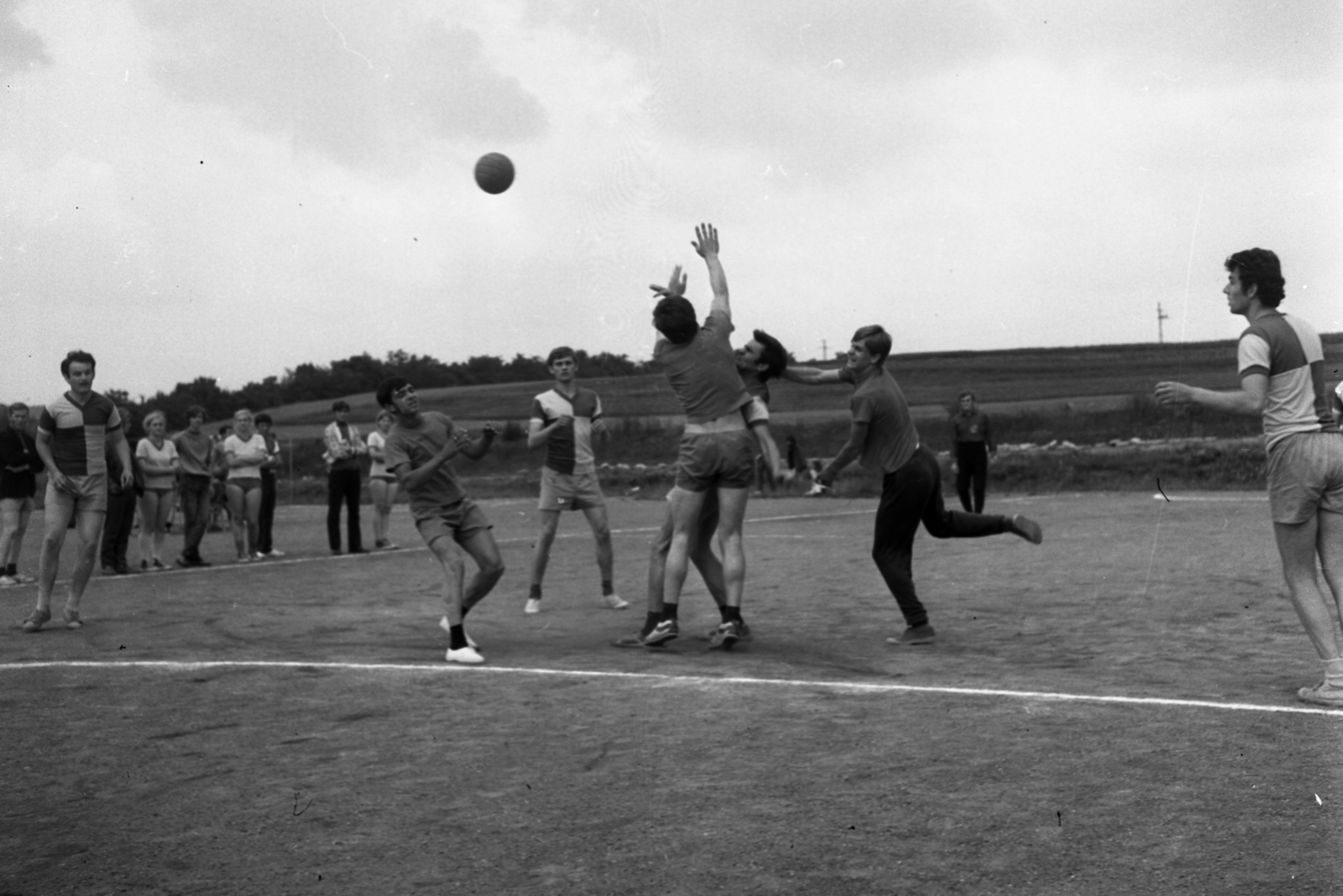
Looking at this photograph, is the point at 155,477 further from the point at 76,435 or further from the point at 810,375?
the point at 810,375

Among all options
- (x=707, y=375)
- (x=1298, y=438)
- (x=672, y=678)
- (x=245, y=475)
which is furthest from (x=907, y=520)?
(x=245, y=475)

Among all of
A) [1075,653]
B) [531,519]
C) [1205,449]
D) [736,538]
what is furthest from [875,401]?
[1205,449]

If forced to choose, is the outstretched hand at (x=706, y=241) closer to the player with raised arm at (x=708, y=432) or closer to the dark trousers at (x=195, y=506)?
the player with raised arm at (x=708, y=432)

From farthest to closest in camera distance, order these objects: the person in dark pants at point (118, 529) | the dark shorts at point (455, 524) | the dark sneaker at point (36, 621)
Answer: the person in dark pants at point (118, 529) → the dark sneaker at point (36, 621) → the dark shorts at point (455, 524)

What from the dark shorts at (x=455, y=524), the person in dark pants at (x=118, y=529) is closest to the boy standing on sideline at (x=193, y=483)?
the person in dark pants at (x=118, y=529)

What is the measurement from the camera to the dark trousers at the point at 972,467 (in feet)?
71.7

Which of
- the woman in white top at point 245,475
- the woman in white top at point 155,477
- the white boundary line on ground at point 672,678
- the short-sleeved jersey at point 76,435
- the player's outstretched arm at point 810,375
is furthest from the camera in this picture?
the woman in white top at point 245,475

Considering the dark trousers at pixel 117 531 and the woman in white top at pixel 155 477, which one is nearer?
the dark trousers at pixel 117 531

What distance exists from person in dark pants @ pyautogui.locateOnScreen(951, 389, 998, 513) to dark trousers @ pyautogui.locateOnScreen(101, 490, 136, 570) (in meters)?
11.6

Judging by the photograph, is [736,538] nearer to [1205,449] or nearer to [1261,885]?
[1261,885]

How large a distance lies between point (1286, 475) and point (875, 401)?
9.77 ft

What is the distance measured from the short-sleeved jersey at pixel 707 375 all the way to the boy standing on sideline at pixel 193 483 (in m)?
10.7

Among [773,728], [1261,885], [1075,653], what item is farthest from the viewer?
[1075,653]

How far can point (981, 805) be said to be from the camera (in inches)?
207
